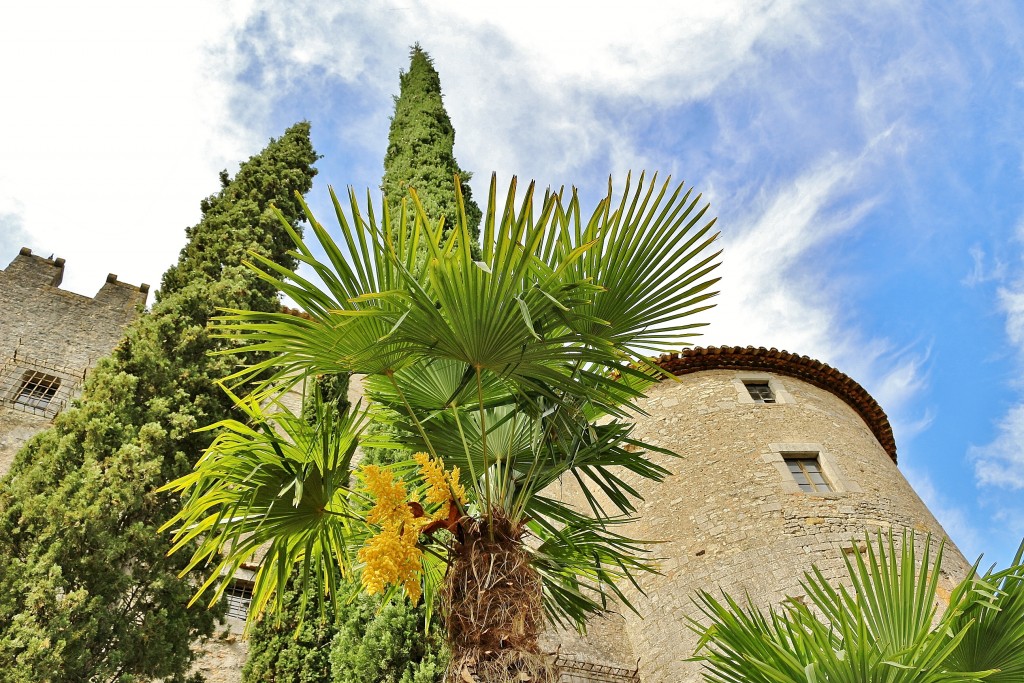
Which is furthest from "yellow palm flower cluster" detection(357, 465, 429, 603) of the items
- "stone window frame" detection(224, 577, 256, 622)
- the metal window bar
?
"stone window frame" detection(224, 577, 256, 622)

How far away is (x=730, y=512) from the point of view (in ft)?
34.1

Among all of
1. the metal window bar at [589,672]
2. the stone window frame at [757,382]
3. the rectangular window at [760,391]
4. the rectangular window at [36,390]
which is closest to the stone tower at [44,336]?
the rectangular window at [36,390]

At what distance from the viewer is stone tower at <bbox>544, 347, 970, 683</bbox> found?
9.73 m

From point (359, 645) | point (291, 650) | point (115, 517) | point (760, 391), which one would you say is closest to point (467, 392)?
point (359, 645)

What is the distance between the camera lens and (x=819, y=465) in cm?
1117

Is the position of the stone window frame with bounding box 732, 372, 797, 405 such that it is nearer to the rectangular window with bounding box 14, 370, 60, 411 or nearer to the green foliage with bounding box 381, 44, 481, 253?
the green foliage with bounding box 381, 44, 481, 253

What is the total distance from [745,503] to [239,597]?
7639 mm

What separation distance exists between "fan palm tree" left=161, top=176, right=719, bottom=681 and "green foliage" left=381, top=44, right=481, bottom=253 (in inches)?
289

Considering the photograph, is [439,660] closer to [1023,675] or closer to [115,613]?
[115,613]

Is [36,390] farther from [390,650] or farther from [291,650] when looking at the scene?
[390,650]

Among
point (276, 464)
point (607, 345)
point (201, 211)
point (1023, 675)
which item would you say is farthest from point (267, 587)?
point (201, 211)

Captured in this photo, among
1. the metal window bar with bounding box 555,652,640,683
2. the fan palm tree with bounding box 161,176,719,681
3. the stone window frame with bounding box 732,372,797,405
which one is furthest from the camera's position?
the stone window frame with bounding box 732,372,797,405

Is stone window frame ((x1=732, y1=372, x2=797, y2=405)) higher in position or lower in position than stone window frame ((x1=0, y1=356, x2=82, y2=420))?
higher

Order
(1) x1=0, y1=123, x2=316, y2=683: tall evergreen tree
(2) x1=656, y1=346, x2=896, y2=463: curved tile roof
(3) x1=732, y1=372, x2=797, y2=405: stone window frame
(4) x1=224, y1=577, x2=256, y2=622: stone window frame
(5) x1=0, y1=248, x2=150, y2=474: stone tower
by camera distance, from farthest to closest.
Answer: (2) x1=656, y1=346, x2=896, y2=463: curved tile roof < (3) x1=732, y1=372, x2=797, y2=405: stone window frame < (5) x1=0, y1=248, x2=150, y2=474: stone tower < (4) x1=224, y1=577, x2=256, y2=622: stone window frame < (1) x1=0, y1=123, x2=316, y2=683: tall evergreen tree
